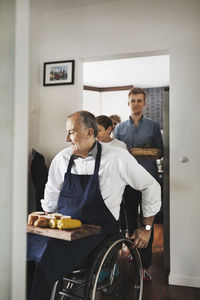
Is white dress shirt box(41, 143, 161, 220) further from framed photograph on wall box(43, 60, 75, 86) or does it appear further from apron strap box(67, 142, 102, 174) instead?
framed photograph on wall box(43, 60, 75, 86)

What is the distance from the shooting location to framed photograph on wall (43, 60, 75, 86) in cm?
292

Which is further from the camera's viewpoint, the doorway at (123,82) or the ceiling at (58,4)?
the doorway at (123,82)

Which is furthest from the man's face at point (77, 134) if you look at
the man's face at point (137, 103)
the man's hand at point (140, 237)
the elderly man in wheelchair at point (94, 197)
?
the man's face at point (137, 103)

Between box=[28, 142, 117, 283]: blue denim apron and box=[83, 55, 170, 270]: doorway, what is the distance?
3077 millimetres

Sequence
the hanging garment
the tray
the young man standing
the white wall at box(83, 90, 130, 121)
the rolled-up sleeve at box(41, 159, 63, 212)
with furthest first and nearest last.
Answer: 1. the white wall at box(83, 90, 130, 121)
2. the young man standing
3. the hanging garment
4. the tray
5. the rolled-up sleeve at box(41, 159, 63, 212)

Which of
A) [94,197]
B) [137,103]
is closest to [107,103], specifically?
[137,103]

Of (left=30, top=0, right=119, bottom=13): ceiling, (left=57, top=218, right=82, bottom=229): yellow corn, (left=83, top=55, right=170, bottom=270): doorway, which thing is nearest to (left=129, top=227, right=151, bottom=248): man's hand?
(left=57, top=218, right=82, bottom=229): yellow corn

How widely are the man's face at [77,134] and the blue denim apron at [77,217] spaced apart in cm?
7

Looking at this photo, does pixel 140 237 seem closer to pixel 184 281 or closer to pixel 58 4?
pixel 184 281

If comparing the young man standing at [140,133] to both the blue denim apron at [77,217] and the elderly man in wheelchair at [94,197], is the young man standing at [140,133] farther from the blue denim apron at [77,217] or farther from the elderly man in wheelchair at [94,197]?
the blue denim apron at [77,217]

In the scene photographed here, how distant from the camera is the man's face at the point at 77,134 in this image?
1.76m

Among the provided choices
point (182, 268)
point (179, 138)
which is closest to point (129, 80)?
point (179, 138)

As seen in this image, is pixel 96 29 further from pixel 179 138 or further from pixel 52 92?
pixel 179 138

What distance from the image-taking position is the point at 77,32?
9.54ft
